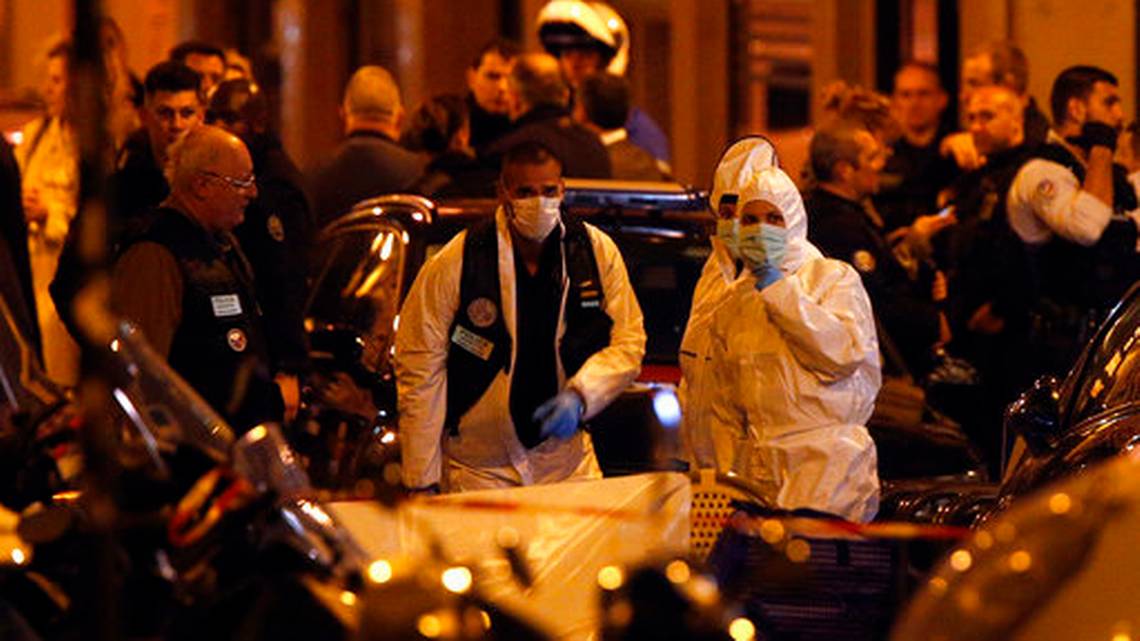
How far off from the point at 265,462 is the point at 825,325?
9.47 feet

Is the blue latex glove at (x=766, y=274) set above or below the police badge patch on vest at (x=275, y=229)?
above

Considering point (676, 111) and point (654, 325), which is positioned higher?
point (654, 325)

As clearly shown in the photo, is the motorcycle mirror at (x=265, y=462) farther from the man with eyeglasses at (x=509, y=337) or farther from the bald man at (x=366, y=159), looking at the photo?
the bald man at (x=366, y=159)

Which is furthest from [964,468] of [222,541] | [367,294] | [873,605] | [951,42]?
[951,42]

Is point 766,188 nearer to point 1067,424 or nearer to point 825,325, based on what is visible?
point 825,325

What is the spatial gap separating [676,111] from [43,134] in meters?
9.55

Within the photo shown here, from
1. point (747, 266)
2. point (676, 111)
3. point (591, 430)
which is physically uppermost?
point (747, 266)

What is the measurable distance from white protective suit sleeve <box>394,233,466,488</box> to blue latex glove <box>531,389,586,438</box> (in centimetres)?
36

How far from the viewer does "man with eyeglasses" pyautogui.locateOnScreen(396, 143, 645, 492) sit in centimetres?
1033

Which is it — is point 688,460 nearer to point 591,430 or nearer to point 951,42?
point 591,430

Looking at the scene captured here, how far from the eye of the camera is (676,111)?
2445cm

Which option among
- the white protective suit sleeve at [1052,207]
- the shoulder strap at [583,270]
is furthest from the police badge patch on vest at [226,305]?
the white protective suit sleeve at [1052,207]

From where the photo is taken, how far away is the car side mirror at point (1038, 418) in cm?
990

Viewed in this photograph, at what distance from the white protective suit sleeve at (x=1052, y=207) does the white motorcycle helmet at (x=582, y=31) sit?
3.55 m
